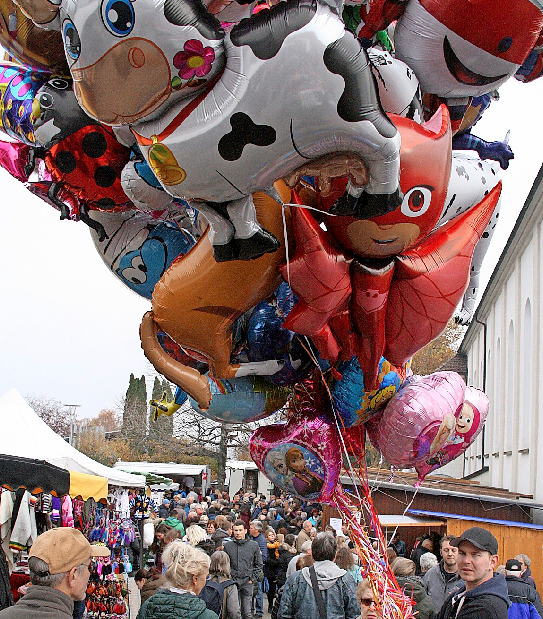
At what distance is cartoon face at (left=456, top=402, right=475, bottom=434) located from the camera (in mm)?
3738

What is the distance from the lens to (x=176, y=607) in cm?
324

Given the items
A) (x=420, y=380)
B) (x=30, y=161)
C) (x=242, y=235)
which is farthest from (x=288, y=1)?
(x=420, y=380)

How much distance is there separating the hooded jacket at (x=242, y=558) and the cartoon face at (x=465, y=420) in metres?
4.64

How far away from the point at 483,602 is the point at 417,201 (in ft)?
6.43

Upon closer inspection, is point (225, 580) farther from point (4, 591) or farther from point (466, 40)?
point (466, 40)

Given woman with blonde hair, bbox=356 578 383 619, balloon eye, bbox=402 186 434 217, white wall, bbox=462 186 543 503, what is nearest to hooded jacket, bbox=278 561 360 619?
woman with blonde hair, bbox=356 578 383 619

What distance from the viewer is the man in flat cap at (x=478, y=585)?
3234 mm

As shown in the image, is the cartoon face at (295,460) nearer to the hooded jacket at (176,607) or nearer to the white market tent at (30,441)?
the hooded jacket at (176,607)

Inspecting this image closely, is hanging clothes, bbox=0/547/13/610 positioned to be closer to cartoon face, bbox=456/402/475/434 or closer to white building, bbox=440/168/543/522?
cartoon face, bbox=456/402/475/434

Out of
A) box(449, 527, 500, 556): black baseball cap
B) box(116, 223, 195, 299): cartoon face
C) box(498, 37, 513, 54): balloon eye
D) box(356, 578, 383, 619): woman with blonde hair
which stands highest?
box(498, 37, 513, 54): balloon eye

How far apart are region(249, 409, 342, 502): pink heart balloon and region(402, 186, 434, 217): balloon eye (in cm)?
139

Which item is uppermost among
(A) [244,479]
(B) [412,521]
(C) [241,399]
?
(C) [241,399]

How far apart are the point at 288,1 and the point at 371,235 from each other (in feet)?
2.81

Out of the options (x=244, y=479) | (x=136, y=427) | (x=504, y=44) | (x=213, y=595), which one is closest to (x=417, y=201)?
(x=504, y=44)
